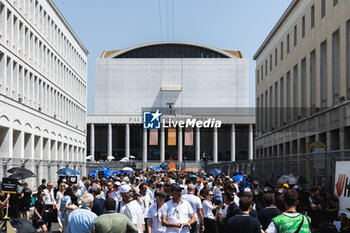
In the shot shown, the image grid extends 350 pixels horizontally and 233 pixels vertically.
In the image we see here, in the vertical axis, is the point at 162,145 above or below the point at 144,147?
above

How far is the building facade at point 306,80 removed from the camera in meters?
33.8

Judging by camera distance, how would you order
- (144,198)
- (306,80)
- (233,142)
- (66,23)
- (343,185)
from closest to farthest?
(343,185) → (144,198) → (306,80) → (66,23) → (233,142)

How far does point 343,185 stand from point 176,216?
5.38m

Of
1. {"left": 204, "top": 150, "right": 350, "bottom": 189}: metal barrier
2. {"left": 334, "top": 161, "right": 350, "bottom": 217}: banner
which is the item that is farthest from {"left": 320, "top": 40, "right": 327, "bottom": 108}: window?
{"left": 334, "top": 161, "right": 350, "bottom": 217}: banner

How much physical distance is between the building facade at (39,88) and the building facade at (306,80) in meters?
17.9

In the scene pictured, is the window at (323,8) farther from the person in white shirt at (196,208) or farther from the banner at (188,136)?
Answer: the banner at (188,136)

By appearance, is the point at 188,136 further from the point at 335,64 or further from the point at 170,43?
the point at 335,64

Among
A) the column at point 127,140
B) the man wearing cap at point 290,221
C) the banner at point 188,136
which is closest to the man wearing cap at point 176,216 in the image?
the man wearing cap at point 290,221

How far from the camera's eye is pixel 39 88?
48906 mm

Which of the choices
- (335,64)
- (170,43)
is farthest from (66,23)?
(170,43)

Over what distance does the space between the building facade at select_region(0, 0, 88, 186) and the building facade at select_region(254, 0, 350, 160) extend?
17.9m

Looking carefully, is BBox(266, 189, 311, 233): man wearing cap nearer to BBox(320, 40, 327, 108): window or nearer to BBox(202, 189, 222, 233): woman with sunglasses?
BBox(202, 189, 222, 233): woman with sunglasses

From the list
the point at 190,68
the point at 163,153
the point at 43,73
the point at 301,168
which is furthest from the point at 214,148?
the point at 301,168

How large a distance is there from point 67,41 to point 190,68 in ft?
163
